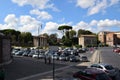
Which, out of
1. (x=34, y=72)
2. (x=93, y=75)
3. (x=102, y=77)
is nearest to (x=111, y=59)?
(x=34, y=72)

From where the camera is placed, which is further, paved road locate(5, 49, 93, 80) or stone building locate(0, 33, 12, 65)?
stone building locate(0, 33, 12, 65)

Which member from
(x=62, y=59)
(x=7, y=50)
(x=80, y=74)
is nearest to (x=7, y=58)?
(x=7, y=50)

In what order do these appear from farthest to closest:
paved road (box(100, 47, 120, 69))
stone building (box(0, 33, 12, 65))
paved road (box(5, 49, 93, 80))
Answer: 1. paved road (box(100, 47, 120, 69))
2. stone building (box(0, 33, 12, 65))
3. paved road (box(5, 49, 93, 80))

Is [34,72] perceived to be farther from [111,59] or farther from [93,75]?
[111,59]

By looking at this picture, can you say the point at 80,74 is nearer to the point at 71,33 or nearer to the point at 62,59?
the point at 62,59

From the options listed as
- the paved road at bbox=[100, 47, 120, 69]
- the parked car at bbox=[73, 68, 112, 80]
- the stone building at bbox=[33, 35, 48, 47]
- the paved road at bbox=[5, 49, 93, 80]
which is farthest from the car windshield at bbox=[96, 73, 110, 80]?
the stone building at bbox=[33, 35, 48, 47]

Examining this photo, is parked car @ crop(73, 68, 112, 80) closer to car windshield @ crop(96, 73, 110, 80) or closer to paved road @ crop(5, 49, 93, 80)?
car windshield @ crop(96, 73, 110, 80)

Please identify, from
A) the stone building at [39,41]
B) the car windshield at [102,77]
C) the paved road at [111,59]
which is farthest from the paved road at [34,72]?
the stone building at [39,41]

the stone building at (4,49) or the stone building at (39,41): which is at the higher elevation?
the stone building at (39,41)

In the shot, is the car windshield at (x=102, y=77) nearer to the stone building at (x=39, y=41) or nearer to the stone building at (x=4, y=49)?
the stone building at (x=4, y=49)

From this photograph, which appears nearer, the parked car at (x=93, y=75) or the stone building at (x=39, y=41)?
the parked car at (x=93, y=75)

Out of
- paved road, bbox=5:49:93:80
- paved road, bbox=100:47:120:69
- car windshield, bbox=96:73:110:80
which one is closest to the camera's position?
car windshield, bbox=96:73:110:80

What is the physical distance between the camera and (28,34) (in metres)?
180

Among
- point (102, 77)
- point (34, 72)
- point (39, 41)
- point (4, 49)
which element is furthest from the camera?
point (39, 41)
